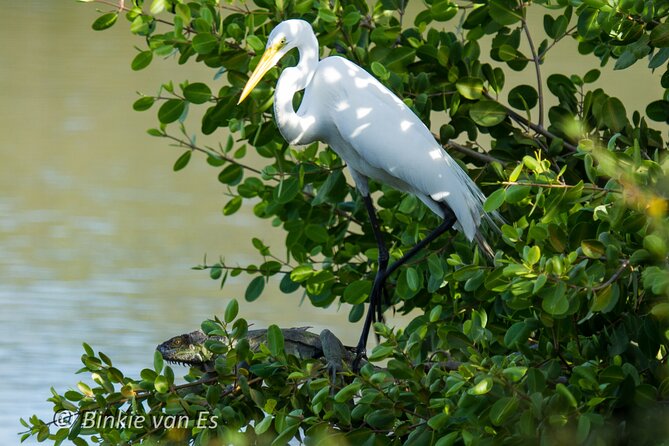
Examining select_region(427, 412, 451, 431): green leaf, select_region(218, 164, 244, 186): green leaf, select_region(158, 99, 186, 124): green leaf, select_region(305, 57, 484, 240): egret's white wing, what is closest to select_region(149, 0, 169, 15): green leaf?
select_region(158, 99, 186, 124): green leaf

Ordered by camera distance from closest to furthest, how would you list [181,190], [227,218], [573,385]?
[573,385]
[227,218]
[181,190]

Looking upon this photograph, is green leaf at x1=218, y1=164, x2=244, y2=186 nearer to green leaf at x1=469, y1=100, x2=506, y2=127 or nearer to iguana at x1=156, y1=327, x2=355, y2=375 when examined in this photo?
iguana at x1=156, y1=327, x2=355, y2=375

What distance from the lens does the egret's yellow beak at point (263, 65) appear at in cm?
286

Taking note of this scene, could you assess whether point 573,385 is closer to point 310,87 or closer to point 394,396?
point 394,396

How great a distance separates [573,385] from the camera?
1995mm

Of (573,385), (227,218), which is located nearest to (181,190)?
(227,218)

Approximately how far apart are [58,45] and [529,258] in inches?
412

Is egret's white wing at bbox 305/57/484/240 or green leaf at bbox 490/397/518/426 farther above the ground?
green leaf at bbox 490/397/518/426

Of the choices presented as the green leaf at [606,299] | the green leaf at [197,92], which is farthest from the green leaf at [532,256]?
the green leaf at [197,92]

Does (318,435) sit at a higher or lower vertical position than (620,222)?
lower

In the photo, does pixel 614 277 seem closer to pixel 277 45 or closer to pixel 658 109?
pixel 658 109

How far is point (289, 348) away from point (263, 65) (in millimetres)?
686

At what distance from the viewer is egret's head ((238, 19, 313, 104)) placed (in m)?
2.86

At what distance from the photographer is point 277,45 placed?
9.43ft
